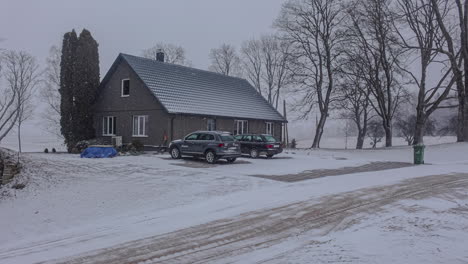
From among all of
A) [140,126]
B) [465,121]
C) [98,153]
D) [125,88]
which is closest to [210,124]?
[140,126]

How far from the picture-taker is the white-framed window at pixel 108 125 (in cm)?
2950

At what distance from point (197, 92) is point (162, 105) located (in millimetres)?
5103

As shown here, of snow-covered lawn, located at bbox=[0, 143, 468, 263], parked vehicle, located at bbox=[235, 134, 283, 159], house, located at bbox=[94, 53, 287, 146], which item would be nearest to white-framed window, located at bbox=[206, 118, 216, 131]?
house, located at bbox=[94, 53, 287, 146]

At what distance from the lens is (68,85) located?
29250 mm

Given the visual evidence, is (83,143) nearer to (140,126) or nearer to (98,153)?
(140,126)

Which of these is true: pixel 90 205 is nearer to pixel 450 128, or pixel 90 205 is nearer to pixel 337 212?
pixel 337 212

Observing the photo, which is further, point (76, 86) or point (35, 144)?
point (35, 144)

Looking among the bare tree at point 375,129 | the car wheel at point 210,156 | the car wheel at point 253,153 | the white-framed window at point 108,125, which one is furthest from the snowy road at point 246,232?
the bare tree at point 375,129

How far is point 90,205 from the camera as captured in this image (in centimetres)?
978

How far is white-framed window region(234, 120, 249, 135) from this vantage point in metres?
31.1

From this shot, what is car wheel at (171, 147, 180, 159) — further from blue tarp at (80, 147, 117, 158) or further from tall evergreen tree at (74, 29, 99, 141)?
tall evergreen tree at (74, 29, 99, 141)

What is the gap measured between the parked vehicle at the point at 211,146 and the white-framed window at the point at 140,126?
22.9 ft

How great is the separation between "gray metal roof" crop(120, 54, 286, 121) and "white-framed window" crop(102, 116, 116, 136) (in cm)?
489

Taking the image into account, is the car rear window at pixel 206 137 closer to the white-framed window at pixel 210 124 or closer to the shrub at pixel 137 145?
the shrub at pixel 137 145
